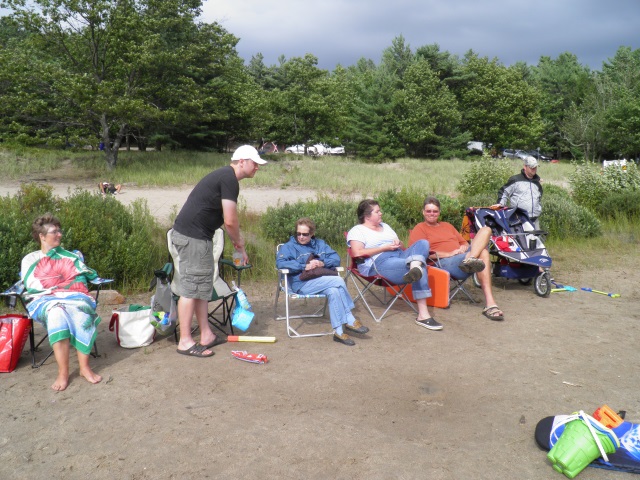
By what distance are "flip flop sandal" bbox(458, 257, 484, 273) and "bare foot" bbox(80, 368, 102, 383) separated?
353cm

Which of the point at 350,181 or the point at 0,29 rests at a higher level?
the point at 0,29

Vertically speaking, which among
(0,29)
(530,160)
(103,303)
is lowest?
(103,303)

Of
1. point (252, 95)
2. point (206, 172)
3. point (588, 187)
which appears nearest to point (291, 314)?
point (588, 187)

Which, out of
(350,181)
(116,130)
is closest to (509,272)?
(350,181)

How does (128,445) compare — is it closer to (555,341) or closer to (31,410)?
(31,410)

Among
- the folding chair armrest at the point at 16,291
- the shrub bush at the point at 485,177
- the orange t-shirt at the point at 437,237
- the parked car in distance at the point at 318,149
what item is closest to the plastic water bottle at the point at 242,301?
the folding chair armrest at the point at 16,291

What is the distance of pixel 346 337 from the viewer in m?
4.91

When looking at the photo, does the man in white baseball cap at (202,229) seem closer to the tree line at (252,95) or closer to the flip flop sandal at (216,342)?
the flip flop sandal at (216,342)

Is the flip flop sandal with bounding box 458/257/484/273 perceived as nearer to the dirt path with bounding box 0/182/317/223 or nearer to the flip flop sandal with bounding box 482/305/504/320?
the flip flop sandal with bounding box 482/305/504/320

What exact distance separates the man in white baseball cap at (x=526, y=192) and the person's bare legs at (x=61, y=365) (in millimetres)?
5239

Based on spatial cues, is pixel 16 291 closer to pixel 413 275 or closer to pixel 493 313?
pixel 413 275

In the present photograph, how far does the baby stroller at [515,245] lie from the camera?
6555 mm

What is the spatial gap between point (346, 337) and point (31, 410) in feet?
7.90

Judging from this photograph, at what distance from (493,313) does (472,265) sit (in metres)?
0.50
